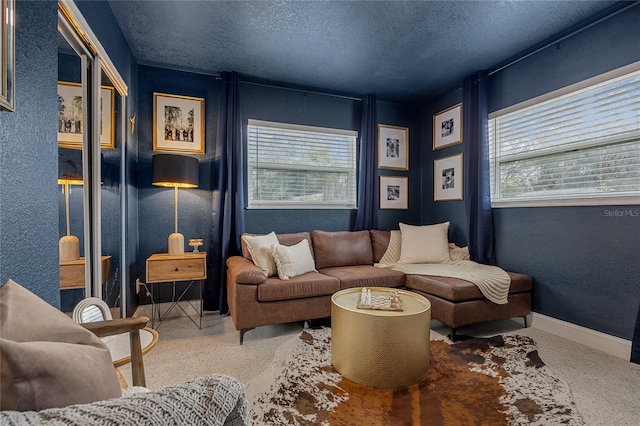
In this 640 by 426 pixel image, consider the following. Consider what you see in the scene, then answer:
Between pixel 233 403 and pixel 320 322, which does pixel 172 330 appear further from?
pixel 233 403

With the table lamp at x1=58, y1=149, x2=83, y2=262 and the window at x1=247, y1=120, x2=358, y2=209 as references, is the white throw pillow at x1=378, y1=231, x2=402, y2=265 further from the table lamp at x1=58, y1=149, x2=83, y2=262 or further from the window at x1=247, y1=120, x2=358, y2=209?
the table lamp at x1=58, y1=149, x2=83, y2=262

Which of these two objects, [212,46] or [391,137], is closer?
[212,46]

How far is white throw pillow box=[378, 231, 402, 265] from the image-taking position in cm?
357

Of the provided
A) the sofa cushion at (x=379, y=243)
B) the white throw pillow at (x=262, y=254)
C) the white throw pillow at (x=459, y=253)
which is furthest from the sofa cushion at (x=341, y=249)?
the white throw pillow at (x=459, y=253)

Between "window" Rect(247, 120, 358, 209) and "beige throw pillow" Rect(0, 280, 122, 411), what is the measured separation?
274 cm

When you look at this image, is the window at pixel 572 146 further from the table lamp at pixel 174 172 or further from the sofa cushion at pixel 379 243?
the table lamp at pixel 174 172

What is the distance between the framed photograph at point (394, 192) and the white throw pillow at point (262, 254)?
1.87 m

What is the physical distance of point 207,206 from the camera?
343 centimetres

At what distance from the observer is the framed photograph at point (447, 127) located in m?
3.72

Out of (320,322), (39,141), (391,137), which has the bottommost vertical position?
(320,322)

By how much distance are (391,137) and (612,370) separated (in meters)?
3.18

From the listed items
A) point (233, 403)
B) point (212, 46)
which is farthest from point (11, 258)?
point (212, 46)

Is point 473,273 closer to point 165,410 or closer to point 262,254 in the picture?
point 262,254

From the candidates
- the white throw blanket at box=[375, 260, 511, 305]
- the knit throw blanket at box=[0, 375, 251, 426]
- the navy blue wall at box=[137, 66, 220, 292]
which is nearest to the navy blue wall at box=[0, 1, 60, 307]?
the knit throw blanket at box=[0, 375, 251, 426]
